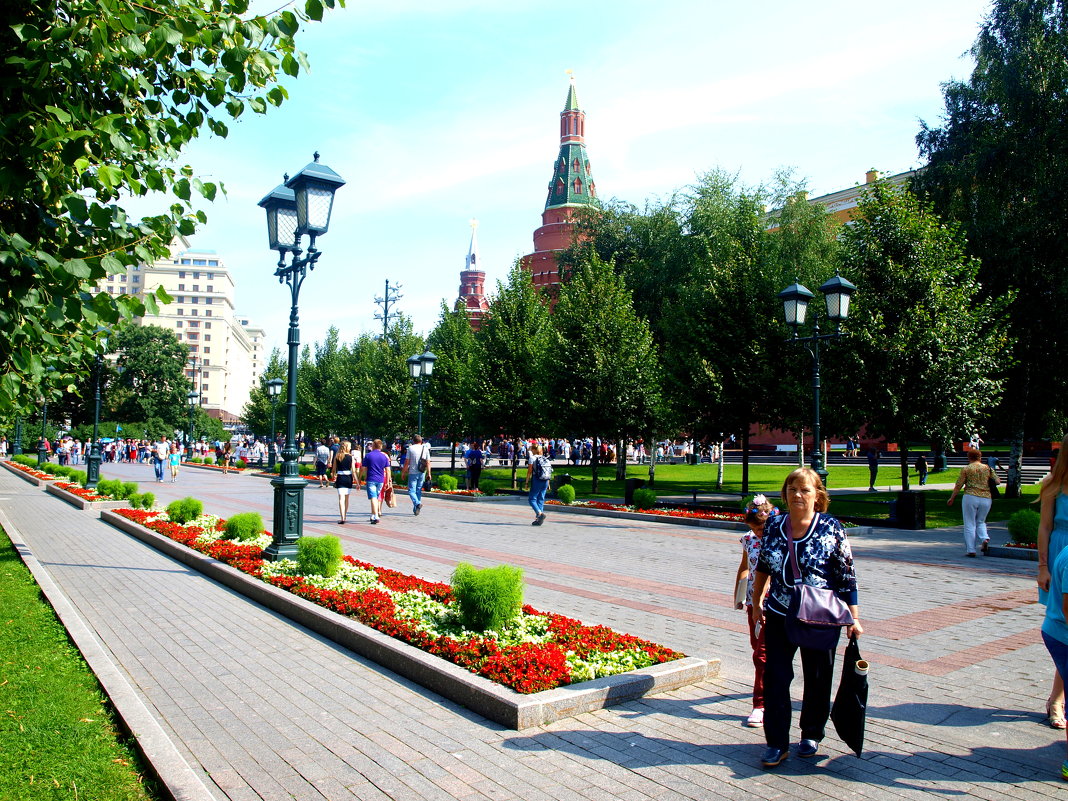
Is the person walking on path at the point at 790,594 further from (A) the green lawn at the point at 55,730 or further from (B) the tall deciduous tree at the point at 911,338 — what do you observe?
(B) the tall deciduous tree at the point at 911,338

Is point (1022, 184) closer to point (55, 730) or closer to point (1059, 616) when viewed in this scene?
point (1059, 616)

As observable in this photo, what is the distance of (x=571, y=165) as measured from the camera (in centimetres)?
8512

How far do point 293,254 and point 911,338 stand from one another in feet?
45.5

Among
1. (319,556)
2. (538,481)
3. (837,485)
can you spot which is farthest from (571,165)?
(319,556)

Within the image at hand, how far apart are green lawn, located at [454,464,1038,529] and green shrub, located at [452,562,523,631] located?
1358 cm

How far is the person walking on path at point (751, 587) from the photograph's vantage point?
15.5 feet

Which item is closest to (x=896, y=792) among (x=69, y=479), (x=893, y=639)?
(x=893, y=639)

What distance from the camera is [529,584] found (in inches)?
367

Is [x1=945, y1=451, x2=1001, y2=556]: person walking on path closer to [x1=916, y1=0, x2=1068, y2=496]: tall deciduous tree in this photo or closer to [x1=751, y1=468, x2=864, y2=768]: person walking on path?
[x1=751, y1=468, x2=864, y2=768]: person walking on path

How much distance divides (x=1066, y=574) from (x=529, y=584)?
247 inches

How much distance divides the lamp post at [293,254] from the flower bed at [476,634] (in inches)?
33.7

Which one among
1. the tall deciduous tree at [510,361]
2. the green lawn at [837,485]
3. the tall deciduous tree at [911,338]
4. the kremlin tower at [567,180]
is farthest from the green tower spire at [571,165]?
the tall deciduous tree at [911,338]

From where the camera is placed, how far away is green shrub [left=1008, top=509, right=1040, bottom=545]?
40.5ft

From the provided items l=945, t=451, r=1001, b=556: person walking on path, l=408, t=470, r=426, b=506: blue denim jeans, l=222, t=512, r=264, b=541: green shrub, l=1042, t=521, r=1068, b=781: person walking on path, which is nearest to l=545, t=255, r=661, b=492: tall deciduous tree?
l=408, t=470, r=426, b=506: blue denim jeans
